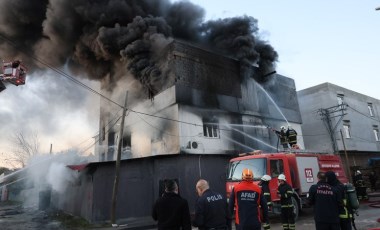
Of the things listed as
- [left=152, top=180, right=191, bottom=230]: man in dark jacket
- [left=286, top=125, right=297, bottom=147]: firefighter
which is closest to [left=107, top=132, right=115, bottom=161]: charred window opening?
[left=286, top=125, right=297, bottom=147]: firefighter

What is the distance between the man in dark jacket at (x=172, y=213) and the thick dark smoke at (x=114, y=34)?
14149 millimetres

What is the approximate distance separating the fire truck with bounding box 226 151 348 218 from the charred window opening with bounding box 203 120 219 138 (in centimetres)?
669

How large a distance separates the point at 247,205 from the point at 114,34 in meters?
16.4

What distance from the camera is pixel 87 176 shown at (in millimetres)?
13875

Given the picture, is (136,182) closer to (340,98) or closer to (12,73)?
(12,73)

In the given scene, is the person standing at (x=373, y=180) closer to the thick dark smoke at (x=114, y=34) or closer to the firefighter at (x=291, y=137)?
the thick dark smoke at (x=114, y=34)

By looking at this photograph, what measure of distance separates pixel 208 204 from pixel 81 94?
66.9 ft

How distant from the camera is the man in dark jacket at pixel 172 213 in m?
3.57

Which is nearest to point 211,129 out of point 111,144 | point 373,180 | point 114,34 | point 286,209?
point 114,34

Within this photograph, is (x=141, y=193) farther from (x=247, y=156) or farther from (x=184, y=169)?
(x=247, y=156)

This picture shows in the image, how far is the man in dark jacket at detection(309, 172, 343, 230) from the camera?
15.1ft

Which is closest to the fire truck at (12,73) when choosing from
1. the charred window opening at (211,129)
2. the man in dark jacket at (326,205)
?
Answer: the man in dark jacket at (326,205)

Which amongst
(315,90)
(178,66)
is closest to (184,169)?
(178,66)

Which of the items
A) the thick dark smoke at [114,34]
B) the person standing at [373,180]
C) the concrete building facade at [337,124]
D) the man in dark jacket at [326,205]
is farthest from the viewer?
the concrete building facade at [337,124]
